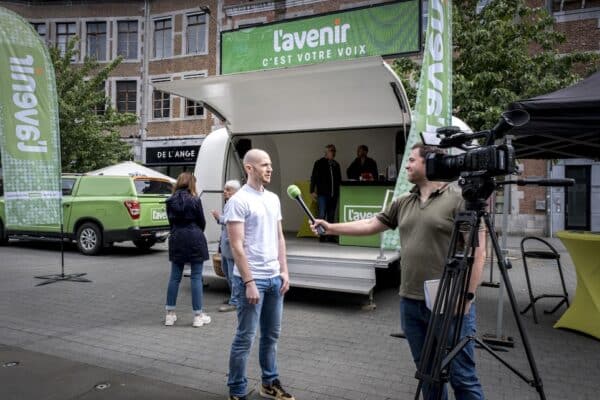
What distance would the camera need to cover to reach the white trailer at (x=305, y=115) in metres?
5.96

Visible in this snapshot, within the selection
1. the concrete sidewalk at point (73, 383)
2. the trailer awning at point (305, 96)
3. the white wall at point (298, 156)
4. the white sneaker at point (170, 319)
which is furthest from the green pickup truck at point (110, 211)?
the concrete sidewalk at point (73, 383)

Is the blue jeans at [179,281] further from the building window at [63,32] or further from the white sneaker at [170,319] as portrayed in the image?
the building window at [63,32]

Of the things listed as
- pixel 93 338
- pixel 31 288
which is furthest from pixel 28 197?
pixel 93 338

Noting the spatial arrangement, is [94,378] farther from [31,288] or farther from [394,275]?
[394,275]

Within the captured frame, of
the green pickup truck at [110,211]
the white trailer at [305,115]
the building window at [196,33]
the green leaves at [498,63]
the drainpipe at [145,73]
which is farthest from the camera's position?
the drainpipe at [145,73]

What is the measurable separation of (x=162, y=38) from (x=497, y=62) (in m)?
18.0

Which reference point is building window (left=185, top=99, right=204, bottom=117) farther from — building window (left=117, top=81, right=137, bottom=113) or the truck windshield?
the truck windshield

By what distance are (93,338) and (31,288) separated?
126 inches

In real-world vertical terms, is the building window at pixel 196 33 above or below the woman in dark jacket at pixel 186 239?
above

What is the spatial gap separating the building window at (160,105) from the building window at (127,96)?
1.18 metres

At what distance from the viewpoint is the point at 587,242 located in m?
4.94

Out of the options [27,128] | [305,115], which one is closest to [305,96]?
[305,115]

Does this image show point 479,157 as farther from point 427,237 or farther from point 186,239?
point 186,239

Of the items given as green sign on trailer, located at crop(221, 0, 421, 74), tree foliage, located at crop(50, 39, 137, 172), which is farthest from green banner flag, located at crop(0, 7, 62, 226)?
tree foliage, located at crop(50, 39, 137, 172)
